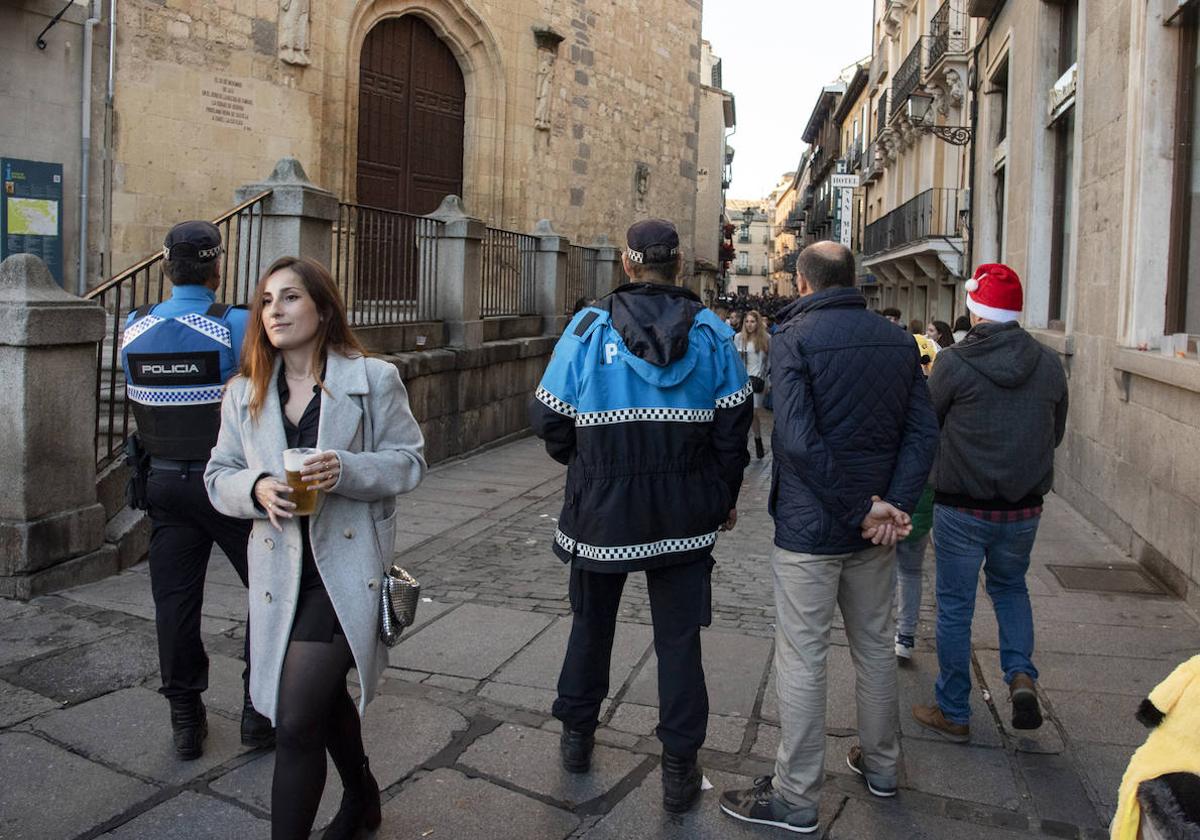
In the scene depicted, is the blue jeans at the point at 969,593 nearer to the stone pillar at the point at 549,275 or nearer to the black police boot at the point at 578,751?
the black police boot at the point at 578,751

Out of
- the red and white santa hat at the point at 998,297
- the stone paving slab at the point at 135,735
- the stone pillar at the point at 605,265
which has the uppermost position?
the stone pillar at the point at 605,265

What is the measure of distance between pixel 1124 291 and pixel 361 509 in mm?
6398

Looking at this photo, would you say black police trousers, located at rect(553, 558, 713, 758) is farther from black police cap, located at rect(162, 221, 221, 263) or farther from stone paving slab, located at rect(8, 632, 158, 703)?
stone paving slab, located at rect(8, 632, 158, 703)

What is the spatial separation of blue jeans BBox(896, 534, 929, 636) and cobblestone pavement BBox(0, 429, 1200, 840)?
0.64ft

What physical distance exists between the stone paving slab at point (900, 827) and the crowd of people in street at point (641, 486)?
0.12 metres

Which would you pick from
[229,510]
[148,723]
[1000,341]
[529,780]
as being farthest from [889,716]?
[148,723]

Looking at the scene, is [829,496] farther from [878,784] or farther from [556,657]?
[556,657]

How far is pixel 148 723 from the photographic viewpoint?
3.87 meters

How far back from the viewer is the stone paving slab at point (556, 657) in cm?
449

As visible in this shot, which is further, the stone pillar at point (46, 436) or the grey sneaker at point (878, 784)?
the stone pillar at point (46, 436)

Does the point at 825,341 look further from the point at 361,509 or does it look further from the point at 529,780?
the point at 529,780

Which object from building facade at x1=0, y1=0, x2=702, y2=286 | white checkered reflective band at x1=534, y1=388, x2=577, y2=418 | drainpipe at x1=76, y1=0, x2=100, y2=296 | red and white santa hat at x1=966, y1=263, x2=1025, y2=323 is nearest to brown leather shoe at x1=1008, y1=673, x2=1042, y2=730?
red and white santa hat at x1=966, y1=263, x2=1025, y2=323

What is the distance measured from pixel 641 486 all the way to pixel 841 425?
25.5 inches

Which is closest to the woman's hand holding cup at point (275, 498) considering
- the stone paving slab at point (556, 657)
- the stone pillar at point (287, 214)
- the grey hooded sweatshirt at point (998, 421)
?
the stone paving slab at point (556, 657)
